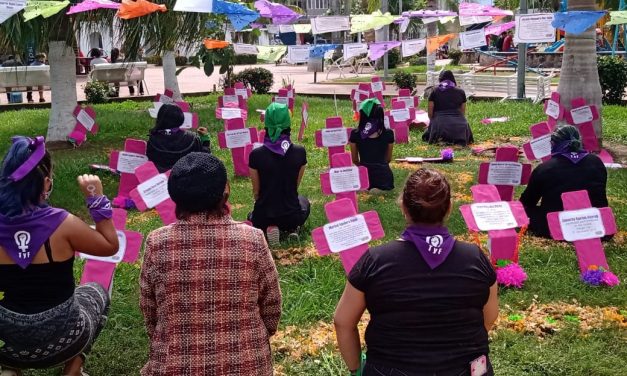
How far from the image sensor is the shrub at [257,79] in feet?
62.3

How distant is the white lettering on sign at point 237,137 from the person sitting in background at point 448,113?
3714 millimetres

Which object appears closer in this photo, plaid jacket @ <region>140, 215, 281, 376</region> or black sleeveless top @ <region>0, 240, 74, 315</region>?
plaid jacket @ <region>140, 215, 281, 376</region>

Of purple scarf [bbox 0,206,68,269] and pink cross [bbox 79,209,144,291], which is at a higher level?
purple scarf [bbox 0,206,68,269]

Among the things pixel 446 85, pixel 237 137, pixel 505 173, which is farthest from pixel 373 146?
pixel 446 85

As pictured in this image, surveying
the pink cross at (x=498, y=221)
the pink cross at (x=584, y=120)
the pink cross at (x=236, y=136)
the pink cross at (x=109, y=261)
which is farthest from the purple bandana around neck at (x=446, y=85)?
the pink cross at (x=109, y=261)

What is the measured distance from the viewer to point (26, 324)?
10.2 ft

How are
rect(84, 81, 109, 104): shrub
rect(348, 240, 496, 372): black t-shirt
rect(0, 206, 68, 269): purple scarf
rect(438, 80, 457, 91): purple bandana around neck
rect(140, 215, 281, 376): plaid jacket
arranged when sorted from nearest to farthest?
1. rect(348, 240, 496, 372): black t-shirt
2. rect(140, 215, 281, 376): plaid jacket
3. rect(0, 206, 68, 269): purple scarf
4. rect(438, 80, 457, 91): purple bandana around neck
5. rect(84, 81, 109, 104): shrub

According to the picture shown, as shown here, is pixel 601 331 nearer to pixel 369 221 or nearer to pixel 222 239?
pixel 369 221

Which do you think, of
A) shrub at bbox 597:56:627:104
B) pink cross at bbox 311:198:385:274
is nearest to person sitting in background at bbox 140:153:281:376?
pink cross at bbox 311:198:385:274

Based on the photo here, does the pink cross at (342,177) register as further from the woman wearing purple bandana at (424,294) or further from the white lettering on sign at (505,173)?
the woman wearing purple bandana at (424,294)

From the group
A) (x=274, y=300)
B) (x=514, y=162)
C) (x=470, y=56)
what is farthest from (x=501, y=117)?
(x=470, y=56)

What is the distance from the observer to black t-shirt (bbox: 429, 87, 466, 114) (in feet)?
34.3

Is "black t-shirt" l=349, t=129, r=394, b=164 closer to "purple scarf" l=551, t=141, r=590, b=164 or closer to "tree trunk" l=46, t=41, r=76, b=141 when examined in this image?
"purple scarf" l=551, t=141, r=590, b=164

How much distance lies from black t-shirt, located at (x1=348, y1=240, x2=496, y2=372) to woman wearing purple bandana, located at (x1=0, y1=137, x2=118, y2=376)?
1.44 metres
